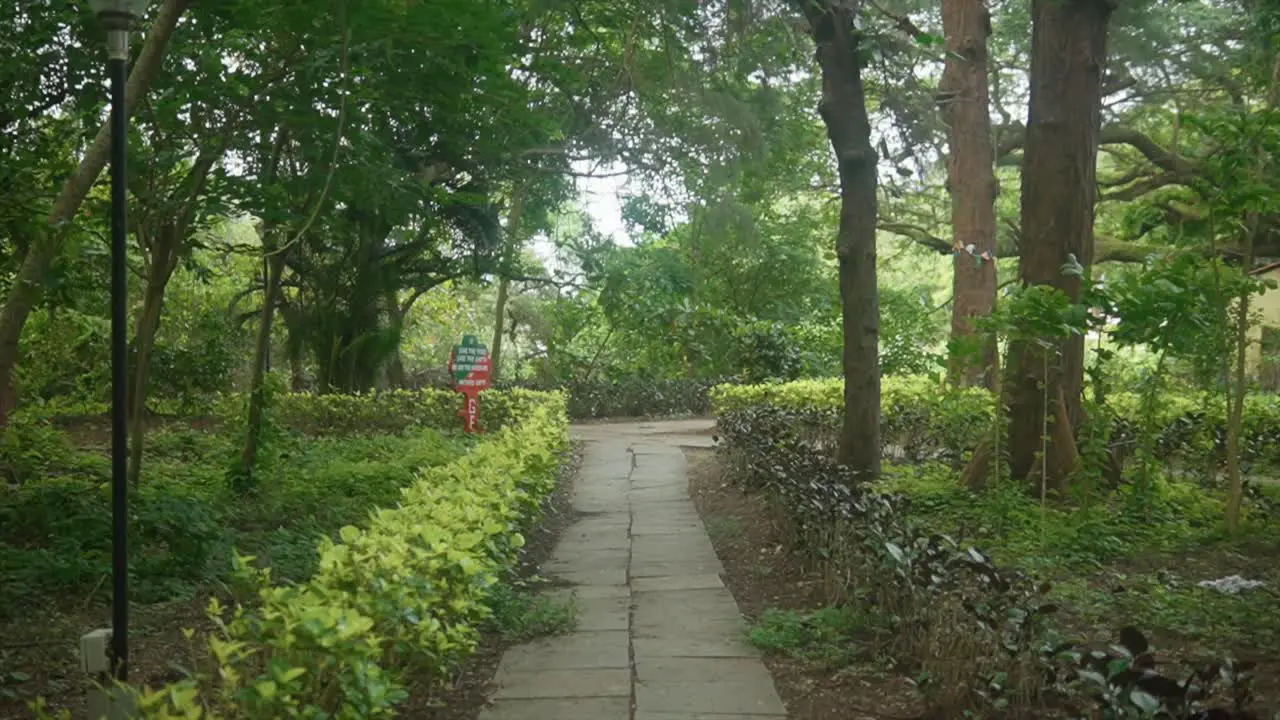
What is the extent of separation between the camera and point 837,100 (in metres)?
8.99

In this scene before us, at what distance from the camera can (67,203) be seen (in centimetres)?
588

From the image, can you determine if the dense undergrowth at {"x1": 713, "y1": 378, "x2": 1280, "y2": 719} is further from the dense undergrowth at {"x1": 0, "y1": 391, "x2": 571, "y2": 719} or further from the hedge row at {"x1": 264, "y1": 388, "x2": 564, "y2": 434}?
the hedge row at {"x1": 264, "y1": 388, "x2": 564, "y2": 434}

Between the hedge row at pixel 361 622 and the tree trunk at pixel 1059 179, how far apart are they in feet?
15.1

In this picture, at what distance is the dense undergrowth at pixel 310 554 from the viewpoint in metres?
3.49

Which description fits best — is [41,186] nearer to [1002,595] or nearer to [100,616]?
[100,616]

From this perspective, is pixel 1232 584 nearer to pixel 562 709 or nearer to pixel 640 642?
pixel 640 642

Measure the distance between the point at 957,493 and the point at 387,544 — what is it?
568 centimetres

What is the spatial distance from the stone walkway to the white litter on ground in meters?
2.55

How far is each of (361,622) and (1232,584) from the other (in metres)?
4.89

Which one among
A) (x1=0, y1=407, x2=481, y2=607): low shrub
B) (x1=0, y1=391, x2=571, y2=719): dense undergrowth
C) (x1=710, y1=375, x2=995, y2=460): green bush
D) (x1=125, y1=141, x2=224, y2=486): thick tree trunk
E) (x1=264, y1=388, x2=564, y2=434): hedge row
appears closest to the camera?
(x1=0, y1=391, x2=571, y2=719): dense undergrowth

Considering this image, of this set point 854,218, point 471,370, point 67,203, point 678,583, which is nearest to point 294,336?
point 471,370

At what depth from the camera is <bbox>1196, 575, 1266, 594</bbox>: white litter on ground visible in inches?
240

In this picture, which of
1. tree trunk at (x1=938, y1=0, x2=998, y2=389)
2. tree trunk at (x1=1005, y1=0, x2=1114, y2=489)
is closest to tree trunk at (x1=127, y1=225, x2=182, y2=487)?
tree trunk at (x1=1005, y1=0, x2=1114, y2=489)

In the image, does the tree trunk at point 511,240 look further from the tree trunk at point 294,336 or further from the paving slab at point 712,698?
the paving slab at point 712,698
